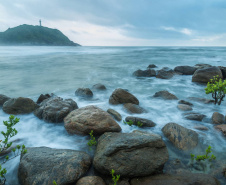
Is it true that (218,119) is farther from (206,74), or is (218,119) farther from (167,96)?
(206,74)

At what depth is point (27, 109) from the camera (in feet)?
22.4

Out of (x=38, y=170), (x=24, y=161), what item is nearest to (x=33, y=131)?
(x=24, y=161)

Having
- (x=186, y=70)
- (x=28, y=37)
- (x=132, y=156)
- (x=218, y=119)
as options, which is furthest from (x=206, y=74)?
(x=28, y=37)

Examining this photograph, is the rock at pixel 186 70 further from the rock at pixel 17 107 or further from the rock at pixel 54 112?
the rock at pixel 17 107

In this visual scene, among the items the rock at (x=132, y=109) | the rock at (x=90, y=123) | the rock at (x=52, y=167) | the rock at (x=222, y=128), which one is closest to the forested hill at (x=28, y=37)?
the rock at (x=132, y=109)

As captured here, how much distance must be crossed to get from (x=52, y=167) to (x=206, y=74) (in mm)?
12909

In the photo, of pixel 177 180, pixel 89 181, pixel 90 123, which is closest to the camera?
pixel 89 181

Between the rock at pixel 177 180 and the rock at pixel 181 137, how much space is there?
118cm

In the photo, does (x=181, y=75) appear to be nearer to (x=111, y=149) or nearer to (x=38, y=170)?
(x=111, y=149)

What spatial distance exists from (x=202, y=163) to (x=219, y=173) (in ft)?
1.26

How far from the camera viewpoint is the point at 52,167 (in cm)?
332

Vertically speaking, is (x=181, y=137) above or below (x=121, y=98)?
below

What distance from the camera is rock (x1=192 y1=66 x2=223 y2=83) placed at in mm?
12123

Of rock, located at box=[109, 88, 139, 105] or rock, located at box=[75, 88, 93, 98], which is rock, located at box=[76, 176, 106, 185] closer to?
rock, located at box=[109, 88, 139, 105]
